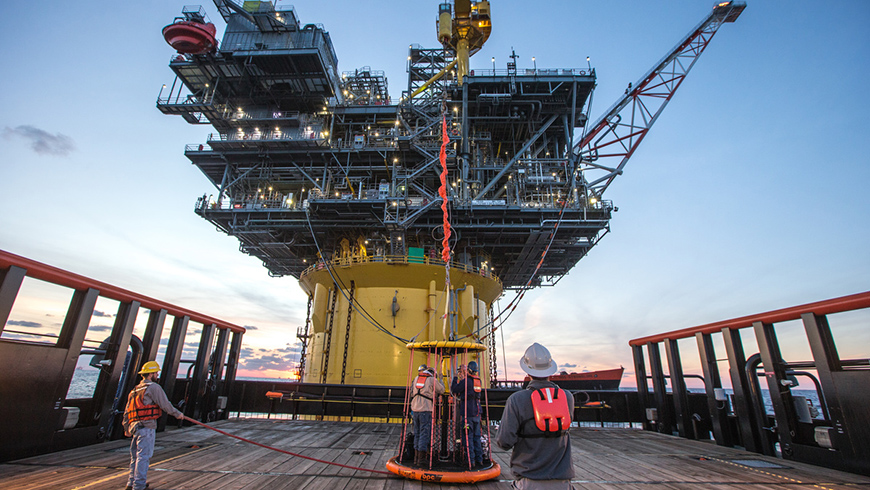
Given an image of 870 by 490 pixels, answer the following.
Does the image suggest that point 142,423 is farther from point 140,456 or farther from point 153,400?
point 140,456

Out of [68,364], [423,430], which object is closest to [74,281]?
[68,364]

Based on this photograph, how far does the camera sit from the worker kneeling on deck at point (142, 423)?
521cm

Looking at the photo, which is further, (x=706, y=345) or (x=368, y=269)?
(x=368, y=269)

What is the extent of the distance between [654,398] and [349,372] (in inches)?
574

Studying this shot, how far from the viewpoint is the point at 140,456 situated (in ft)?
17.2

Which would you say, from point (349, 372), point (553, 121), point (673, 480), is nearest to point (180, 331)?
point (349, 372)

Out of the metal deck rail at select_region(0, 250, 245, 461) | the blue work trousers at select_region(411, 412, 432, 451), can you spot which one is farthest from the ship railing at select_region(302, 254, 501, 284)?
the blue work trousers at select_region(411, 412, 432, 451)

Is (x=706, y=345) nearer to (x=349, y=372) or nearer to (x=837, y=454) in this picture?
(x=837, y=454)

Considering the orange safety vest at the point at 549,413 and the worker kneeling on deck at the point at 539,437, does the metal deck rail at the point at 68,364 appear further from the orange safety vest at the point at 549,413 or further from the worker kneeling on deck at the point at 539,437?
the orange safety vest at the point at 549,413

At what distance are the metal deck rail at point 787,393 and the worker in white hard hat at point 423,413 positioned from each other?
7.45 meters

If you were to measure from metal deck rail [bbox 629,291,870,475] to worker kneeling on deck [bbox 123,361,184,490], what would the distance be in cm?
1133

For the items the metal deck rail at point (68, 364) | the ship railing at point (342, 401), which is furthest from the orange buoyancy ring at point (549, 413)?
the ship railing at point (342, 401)

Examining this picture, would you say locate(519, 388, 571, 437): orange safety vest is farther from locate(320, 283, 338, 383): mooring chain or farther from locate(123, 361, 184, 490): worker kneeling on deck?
locate(320, 283, 338, 383): mooring chain

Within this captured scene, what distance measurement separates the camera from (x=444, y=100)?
26.2 meters
